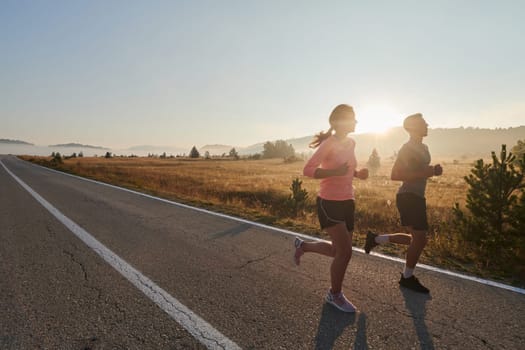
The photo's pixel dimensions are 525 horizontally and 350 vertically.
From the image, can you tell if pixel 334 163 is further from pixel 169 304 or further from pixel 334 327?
pixel 169 304

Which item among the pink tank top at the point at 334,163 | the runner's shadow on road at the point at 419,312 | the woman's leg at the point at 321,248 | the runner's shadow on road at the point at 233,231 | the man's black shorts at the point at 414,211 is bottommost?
the runner's shadow on road at the point at 419,312

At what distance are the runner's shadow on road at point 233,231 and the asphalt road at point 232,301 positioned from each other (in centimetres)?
28

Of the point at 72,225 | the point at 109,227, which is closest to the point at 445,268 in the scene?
the point at 109,227

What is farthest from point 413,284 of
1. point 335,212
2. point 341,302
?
point 335,212

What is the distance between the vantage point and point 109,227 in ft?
20.2

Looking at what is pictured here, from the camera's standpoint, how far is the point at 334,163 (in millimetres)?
2895

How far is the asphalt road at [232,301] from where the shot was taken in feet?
8.03

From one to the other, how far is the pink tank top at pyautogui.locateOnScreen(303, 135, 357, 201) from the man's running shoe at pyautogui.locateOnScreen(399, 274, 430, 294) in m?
1.47

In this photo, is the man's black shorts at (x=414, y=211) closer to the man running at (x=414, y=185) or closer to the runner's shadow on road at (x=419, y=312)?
the man running at (x=414, y=185)

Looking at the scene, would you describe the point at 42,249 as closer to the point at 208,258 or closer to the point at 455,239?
the point at 208,258

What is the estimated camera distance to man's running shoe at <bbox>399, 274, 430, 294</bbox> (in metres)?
3.34

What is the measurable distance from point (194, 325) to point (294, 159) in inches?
2986

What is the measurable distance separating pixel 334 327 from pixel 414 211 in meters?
1.64

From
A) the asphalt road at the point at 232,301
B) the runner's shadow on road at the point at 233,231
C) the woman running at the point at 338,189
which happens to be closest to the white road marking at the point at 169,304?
the asphalt road at the point at 232,301
